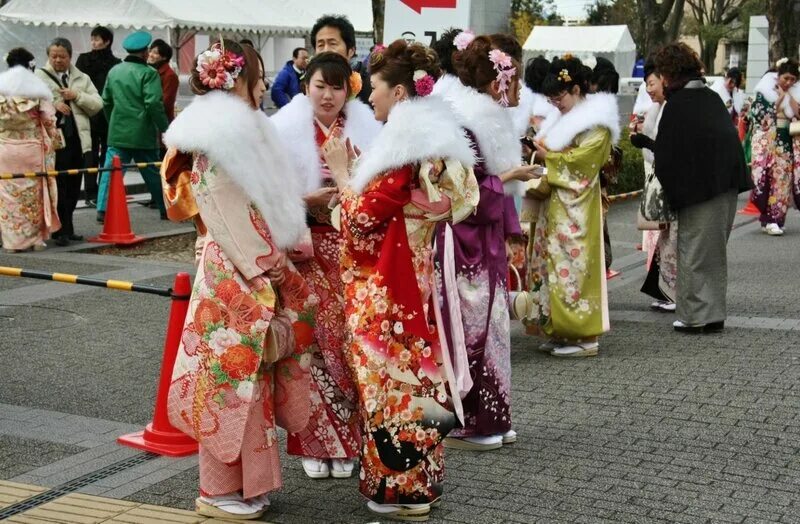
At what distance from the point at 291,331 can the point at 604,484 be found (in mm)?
1510

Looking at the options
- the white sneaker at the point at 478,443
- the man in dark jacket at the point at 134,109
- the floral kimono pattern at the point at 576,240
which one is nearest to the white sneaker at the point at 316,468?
the white sneaker at the point at 478,443

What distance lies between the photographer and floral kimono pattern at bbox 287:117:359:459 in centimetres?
488

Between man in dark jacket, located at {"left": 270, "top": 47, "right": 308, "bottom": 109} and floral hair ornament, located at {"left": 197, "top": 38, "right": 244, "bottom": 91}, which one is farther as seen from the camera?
man in dark jacket, located at {"left": 270, "top": 47, "right": 308, "bottom": 109}

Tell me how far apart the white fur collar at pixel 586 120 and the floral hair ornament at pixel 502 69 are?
1.56 m

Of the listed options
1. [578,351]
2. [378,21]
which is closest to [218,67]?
[578,351]

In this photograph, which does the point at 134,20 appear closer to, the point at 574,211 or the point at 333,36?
the point at 574,211

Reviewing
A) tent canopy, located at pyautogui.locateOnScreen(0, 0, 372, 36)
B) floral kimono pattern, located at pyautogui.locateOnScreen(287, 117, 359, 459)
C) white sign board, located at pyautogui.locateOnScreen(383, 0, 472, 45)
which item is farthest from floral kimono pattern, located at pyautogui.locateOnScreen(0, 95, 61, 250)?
tent canopy, located at pyautogui.locateOnScreen(0, 0, 372, 36)

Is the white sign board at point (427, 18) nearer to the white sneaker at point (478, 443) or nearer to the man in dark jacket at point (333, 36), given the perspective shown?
the man in dark jacket at point (333, 36)

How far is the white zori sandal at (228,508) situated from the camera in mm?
4426

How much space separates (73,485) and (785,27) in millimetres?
19360

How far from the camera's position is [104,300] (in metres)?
8.86

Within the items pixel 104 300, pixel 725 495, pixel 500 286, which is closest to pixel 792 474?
pixel 725 495

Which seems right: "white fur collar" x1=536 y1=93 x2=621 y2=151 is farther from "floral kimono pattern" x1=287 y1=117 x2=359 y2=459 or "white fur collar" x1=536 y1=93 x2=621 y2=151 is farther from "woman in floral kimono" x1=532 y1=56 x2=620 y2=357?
"floral kimono pattern" x1=287 y1=117 x2=359 y2=459

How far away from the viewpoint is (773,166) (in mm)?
13141
